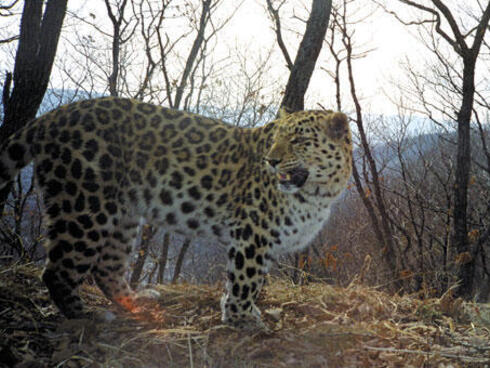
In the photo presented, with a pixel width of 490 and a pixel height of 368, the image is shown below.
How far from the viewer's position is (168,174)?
4.93 meters

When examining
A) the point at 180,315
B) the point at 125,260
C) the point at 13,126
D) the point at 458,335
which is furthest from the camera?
the point at 13,126

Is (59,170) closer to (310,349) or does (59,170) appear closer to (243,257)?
(243,257)

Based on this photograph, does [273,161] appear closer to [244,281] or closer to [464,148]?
[244,281]

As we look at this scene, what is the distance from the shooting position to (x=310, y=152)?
466 centimetres

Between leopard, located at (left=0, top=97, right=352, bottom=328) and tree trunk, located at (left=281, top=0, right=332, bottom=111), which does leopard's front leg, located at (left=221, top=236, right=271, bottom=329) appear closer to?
leopard, located at (left=0, top=97, right=352, bottom=328)

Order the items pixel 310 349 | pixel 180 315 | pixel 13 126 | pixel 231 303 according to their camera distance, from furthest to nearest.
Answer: pixel 13 126 → pixel 180 315 → pixel 231 303 → pixel 310 349

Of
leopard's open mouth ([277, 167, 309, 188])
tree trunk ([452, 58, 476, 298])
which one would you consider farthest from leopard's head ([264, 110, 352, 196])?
tree trunk ([452, 58, 476, 298])

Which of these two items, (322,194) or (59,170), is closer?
(59,170)

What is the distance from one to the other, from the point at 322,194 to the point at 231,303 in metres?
1.53

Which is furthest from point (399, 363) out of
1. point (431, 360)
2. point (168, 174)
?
point (168, 174)

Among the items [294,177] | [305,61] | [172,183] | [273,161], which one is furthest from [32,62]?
[294,177]

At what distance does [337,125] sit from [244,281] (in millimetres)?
1940

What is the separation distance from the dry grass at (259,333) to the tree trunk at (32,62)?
2800 millimetres

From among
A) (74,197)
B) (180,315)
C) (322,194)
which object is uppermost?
(322,194)
